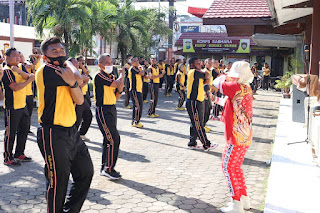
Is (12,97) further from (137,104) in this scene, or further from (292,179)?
(292,179)

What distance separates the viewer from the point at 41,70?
3.67m

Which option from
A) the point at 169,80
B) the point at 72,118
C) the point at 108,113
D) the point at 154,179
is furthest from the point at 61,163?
Answer: the point at 169,80

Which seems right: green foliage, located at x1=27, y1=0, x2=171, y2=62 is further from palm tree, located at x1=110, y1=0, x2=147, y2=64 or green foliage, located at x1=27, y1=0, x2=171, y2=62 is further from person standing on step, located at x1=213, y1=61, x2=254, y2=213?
person standing on step, located at x1=213, y1=61, x2=254, y2=213

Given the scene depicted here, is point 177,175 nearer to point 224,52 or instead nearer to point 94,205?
point 94,205

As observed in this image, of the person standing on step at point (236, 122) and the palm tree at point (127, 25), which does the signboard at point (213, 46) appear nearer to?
the palm tree at point (127, 25)

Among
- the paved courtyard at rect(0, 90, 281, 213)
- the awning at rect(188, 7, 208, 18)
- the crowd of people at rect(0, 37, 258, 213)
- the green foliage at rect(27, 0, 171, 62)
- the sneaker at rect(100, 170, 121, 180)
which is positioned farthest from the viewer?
the awning at rect(188, 7, 208, 18)

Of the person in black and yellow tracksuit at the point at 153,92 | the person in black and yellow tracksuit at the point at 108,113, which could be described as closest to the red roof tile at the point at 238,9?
the person in black and yellow tracksuit at the point at 153,92

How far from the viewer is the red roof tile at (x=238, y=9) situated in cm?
1091

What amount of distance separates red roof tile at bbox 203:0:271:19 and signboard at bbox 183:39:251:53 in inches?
898

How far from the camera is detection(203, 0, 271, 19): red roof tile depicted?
10.9 metres

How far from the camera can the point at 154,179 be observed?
6.13m

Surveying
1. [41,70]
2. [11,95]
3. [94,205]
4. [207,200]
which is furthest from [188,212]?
[11,95]

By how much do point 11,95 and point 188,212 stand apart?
3735mm

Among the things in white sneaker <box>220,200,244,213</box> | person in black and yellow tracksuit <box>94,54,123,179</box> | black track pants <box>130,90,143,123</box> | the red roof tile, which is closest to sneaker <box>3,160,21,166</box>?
person in black and yellow tracksuit <box>94,54,123,179</box>
